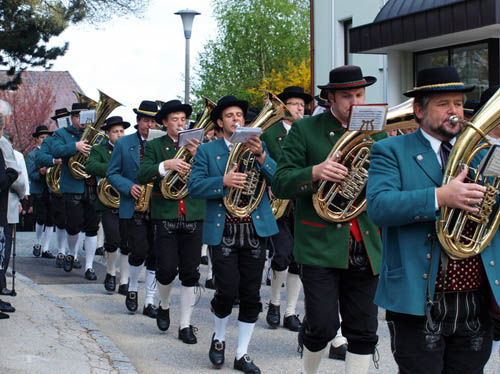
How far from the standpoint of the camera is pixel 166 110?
27.5 ft

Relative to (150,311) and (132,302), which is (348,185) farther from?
(132,302)

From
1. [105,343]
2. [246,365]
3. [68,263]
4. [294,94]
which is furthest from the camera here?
[68,263]

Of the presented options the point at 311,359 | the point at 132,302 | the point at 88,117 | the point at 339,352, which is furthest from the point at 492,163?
the point at 88,117

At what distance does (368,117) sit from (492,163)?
134cm

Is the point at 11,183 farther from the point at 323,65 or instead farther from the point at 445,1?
the point at 323,65

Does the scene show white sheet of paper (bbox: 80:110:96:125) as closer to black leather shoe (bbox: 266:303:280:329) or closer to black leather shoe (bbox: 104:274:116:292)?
black leather shoe (bbox: 104:274:116:292)

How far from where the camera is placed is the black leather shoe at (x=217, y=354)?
22.4 ft

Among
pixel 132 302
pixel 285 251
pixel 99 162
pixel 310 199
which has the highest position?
pixel 99 162

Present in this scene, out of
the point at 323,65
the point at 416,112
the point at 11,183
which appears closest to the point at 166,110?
the point at 11,183

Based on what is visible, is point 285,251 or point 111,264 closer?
point 285,251

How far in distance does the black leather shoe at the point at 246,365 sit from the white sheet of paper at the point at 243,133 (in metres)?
1.70

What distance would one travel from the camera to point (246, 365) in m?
6.68

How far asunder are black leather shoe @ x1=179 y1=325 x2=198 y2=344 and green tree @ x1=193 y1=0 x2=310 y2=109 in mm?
43794

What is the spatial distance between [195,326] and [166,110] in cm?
217
